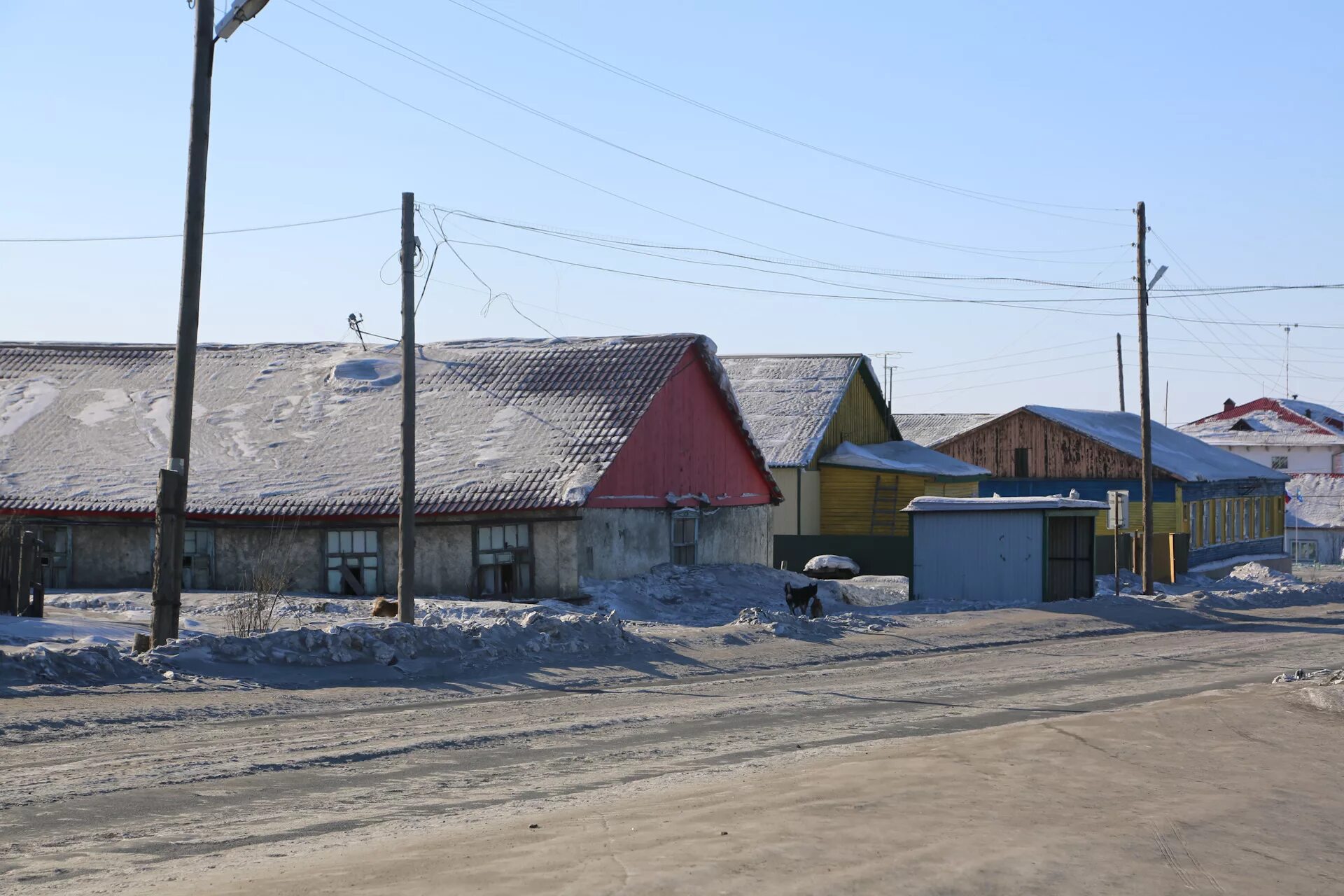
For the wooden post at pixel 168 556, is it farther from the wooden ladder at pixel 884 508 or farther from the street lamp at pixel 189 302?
the wooden ladder at pixel 884 508

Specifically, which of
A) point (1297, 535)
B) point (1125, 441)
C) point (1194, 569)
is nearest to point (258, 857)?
point (1194, 569)

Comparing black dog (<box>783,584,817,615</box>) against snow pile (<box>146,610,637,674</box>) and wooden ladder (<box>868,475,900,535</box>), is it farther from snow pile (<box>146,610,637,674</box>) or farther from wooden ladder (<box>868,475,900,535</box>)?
wooden ladder (<box>868,475,900,535</box>)

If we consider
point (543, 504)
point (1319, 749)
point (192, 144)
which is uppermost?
point (192, 144)

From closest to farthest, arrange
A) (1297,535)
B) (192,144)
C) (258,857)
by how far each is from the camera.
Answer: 1. (258,857)
2. (192,144)
3. (1297,535)

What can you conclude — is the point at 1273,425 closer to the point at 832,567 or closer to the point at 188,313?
the point at 832,567

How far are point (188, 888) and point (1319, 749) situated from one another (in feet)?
32.5

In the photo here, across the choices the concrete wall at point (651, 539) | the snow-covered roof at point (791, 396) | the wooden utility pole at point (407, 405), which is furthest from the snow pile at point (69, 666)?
the snow-covered roof at point (791, 396)

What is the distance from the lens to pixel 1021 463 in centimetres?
5284

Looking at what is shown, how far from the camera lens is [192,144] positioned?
657 inches

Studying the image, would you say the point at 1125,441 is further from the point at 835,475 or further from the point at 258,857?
the point at 258,857

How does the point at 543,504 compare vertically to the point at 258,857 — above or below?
above

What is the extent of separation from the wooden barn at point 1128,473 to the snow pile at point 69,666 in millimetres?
36875

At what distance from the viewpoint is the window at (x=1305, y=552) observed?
237 feet

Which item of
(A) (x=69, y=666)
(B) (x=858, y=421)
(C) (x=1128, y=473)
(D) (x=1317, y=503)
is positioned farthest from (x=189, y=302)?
(D) (x=1317, y=503)
